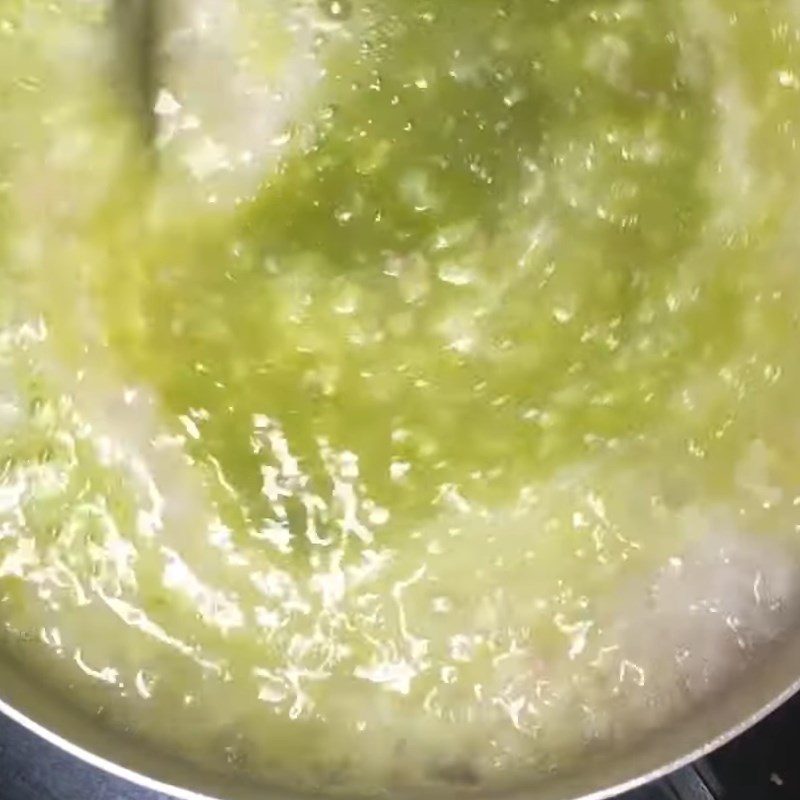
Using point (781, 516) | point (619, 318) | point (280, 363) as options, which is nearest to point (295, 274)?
point (280, 363)

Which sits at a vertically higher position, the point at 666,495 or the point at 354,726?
the point at 666,495

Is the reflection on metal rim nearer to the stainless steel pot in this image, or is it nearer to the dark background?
the stainless steel pot

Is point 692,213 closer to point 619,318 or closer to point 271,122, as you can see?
point 619,318

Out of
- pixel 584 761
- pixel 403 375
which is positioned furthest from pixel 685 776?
pixel 403 375

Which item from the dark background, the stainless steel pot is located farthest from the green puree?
the dark background

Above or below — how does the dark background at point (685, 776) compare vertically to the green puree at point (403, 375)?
below

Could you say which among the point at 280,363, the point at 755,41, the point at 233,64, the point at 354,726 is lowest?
the point at 354,726

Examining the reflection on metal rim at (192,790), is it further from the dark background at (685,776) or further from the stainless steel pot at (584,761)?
the dark background at (685,776)

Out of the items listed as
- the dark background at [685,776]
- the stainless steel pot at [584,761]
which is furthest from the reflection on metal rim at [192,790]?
the dark background at [685,776]

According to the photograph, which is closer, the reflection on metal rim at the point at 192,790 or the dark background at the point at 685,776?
the reflection on metal rim at the point at 192,790
